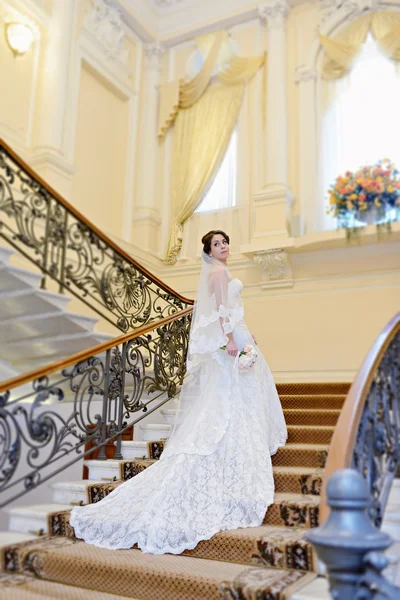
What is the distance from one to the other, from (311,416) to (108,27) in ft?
21.8

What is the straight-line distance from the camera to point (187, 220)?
8375 millimetres

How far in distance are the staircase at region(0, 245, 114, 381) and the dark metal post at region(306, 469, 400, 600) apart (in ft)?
10.6

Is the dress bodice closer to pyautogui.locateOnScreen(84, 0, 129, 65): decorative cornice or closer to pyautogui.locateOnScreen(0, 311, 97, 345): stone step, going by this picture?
pyautogui.locateOnScreen(0, 311, 97, 345): stone step

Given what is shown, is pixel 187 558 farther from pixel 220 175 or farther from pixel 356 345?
pixel 220 175

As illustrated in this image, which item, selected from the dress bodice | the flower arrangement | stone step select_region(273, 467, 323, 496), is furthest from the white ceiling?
Answer: stone step select_region(273, 467, 323, 496)

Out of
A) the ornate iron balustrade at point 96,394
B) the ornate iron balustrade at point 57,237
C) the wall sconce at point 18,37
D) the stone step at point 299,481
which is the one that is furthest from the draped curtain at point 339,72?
A: the stone step at point 299,481

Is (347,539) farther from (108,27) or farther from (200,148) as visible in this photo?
(108,27)

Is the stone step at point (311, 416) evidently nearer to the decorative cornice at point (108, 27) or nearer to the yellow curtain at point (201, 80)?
the yellow curtain at point (201, 80)

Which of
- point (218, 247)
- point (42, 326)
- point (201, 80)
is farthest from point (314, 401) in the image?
point (201, 80)

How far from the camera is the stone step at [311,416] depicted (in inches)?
169

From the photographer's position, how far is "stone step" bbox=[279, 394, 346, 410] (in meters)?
4.62

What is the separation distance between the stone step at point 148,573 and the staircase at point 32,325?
202 centimetres

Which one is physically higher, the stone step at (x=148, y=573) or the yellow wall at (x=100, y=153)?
the yellow wall at (x=100, y=153)

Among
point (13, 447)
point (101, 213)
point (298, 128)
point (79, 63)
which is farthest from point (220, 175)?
point (13, 447)
